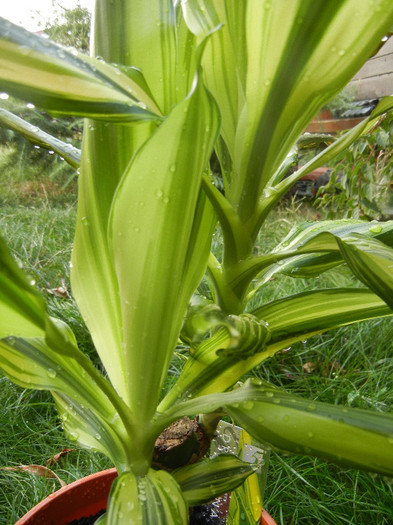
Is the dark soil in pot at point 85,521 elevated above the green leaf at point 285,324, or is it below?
below

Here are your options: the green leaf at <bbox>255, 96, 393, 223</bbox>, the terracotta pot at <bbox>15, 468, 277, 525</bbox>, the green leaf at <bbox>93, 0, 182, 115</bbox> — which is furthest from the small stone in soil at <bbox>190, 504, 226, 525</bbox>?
the green leaf at <bbox>93, 0, 182, 115</bbox>

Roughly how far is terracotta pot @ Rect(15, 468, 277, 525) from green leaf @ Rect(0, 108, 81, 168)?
1.48ft

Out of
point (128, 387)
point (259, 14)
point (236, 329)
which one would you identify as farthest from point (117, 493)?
point (259, 14)

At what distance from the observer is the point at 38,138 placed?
549 millimetres

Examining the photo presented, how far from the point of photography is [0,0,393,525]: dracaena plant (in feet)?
1.10

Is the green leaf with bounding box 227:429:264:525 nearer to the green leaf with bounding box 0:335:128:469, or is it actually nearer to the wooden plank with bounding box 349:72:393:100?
the green leaf with bounding box 0:335:128:469

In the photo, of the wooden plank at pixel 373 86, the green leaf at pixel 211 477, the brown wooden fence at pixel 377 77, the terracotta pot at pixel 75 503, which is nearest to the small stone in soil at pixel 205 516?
the terracotta pot at pixel 75 503

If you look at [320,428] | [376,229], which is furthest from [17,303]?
[376,229]

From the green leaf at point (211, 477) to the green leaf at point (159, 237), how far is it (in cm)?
9

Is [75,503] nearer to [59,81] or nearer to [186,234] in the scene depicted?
[186,234]

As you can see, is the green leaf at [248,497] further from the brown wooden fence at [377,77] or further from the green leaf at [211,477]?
the brown wooden fence at [377,77]

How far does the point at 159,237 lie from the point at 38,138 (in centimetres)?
26

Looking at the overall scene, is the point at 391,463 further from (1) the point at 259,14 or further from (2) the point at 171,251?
(1) the point at 259,14

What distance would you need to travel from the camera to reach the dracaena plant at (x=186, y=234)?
1.10ft
